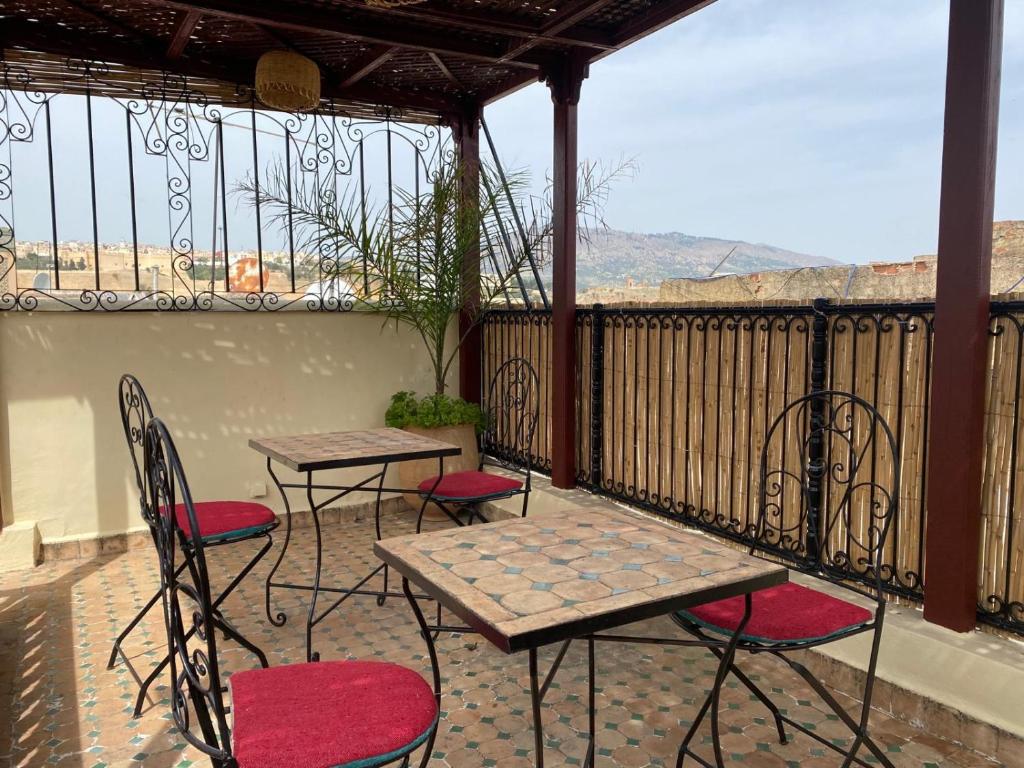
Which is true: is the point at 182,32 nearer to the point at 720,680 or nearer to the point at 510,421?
the point at 510,421

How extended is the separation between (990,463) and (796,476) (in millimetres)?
805

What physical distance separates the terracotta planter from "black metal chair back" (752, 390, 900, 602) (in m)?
2.37

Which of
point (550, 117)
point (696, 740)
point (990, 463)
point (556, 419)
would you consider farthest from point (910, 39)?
point (696, 740)

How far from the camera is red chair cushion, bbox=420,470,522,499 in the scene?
11.9ft

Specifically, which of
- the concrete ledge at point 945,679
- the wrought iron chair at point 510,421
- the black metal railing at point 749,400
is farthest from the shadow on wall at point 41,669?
the black metal railing at point 749,400

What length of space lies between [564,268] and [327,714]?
349 cm

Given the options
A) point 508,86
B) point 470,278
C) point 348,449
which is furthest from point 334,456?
point 508,86

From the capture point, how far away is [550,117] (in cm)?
481

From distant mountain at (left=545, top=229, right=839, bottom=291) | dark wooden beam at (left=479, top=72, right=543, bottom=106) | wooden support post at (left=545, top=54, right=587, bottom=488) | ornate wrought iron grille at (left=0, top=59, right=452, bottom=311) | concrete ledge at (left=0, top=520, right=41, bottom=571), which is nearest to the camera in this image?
concrete ledge at (left=0, top=520, right=41, bottom=571)

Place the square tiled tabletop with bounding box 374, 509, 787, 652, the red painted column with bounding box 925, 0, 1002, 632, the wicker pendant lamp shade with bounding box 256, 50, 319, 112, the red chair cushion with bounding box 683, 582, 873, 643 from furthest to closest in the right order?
the wicker pendant lamp shade with bounding box 256, 50, 319, 112 < the red painted column with bounding box 925, 0, 1002, 632 < the red chair cushion with bounding box 683, 582, 873, 643 < the square tiled tabletop with bounding box 374, 509, 787, 652

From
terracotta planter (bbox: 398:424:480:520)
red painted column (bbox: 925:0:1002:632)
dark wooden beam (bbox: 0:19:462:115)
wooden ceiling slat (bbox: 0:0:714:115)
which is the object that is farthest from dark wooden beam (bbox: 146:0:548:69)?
red painted column (bbox: 925:0:1002:632)

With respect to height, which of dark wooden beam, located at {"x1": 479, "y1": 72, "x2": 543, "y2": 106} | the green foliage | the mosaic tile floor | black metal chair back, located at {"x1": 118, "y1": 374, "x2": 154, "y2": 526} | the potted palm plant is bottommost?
the mosaic tile floor

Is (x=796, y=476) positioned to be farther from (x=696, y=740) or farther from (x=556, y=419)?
(x=556, y=419)

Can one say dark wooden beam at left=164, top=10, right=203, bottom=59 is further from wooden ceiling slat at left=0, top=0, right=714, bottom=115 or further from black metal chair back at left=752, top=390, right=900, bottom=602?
black metal chair back at left=752, top=390, right=900, bottom=602
